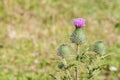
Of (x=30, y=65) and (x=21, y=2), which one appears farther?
(x=21, y=2)

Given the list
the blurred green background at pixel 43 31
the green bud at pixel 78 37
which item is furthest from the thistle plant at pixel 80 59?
the blurred green background at pixel 43 31

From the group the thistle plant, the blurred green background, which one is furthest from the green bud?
the blurred green background

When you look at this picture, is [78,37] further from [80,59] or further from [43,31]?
[43,31]

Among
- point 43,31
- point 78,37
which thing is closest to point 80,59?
point 78,37

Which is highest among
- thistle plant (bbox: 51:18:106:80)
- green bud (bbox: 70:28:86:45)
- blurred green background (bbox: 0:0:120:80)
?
green bud (bbox: 70:28:86:45)

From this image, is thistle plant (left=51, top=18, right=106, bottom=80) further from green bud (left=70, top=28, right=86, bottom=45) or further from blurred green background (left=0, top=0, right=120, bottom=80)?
blurred green background (left=0, top=0, right=120, bottom=80)

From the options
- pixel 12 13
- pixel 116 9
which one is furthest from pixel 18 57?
pixel 116 9

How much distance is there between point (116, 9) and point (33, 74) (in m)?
2.45

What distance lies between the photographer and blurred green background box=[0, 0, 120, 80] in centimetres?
508

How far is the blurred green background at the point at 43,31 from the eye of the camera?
508cm

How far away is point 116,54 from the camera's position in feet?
18.4

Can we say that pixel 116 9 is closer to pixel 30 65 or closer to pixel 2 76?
pixel 30 65

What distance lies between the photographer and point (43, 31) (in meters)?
5.83

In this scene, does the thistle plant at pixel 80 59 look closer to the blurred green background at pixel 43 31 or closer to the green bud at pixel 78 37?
the green bud at pixel 78 37
